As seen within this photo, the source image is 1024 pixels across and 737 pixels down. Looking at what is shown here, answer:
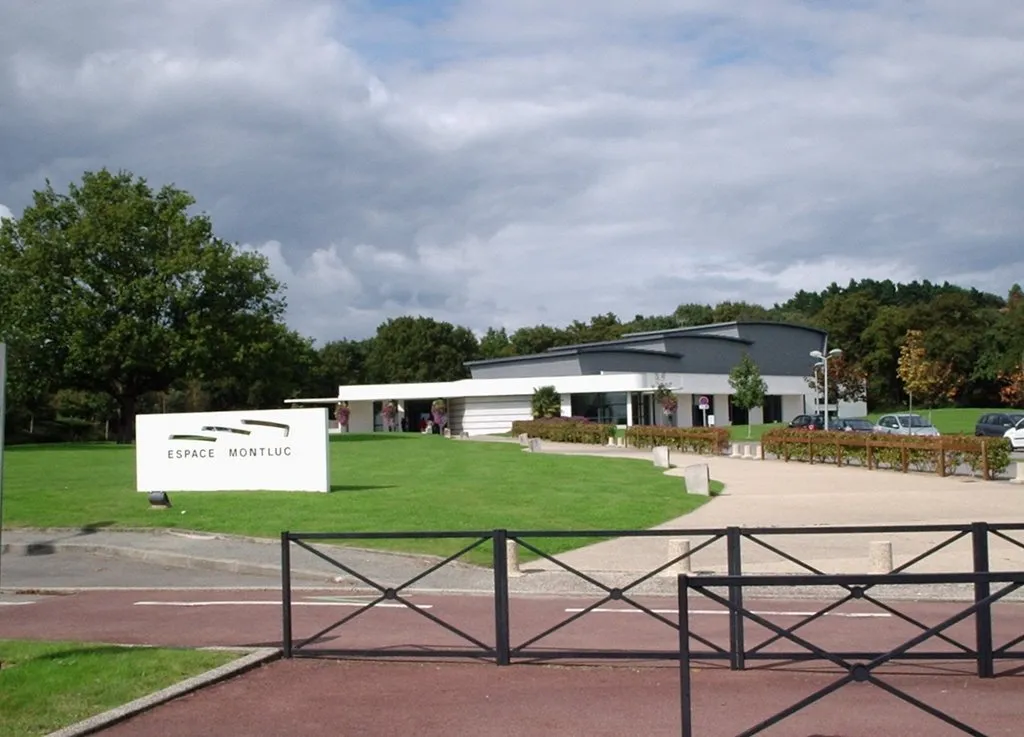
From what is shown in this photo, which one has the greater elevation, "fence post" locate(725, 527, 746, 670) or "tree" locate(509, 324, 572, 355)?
"tree" locate(509, 324, 572, 355)

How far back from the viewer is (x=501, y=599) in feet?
27.7

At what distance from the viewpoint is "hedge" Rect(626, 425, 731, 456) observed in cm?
4384

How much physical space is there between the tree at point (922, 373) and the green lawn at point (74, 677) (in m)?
76.5

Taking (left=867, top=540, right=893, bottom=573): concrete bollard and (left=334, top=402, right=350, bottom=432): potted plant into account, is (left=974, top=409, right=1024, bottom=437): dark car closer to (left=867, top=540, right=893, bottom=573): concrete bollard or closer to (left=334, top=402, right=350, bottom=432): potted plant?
(left=867, top=540, right=893, bottom=573): concrete bollard

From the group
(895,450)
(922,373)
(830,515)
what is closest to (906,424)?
(895,450)

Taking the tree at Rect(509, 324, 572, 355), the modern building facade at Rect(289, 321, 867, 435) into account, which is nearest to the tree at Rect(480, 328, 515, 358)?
the tree at Rect(509, 324, 572, 355)

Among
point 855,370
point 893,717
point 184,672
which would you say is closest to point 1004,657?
point 893,717

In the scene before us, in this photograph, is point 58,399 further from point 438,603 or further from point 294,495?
point 438,603

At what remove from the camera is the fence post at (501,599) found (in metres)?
8.28

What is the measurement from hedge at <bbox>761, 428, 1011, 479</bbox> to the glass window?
37.9m

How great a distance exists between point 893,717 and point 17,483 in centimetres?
2497

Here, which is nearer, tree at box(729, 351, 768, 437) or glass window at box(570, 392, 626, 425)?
tree at box(729, 351, 768, 437)

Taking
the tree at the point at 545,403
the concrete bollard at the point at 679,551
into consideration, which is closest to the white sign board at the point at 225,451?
the concrete bollard at the point at 679,551

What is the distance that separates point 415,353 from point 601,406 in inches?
1371
